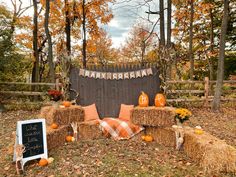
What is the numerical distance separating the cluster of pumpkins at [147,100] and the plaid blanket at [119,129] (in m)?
0.61

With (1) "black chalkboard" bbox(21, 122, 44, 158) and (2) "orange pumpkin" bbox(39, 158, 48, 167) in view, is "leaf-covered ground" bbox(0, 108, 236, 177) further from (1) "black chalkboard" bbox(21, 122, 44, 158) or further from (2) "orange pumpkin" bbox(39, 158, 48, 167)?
(1) "black chalkboard" bbox(21, 122, 44, 158)

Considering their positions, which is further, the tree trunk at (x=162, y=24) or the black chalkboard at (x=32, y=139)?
the tree trunk at (x=162, y=24)

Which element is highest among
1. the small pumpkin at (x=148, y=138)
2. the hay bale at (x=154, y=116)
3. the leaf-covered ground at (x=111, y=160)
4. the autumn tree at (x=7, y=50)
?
the autumn tree at (x=7, y=50)

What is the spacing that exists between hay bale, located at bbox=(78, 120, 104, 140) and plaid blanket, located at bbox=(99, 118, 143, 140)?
0.42ft

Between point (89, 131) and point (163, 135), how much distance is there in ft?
5.80

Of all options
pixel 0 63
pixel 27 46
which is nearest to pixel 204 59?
pixel 27 46

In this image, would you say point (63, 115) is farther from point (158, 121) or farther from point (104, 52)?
point (104, 52)

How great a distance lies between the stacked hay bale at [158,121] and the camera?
571cm

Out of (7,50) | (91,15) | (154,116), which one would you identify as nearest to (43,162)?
(154,116)

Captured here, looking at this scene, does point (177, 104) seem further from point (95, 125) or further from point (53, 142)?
point (53, 142)

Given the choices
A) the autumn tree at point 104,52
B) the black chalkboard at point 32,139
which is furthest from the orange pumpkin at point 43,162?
the autumn tree at point 104,52

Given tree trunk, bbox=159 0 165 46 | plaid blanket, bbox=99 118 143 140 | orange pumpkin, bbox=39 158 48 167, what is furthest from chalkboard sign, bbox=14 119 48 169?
tree trunk, bbox=159 0 165 46

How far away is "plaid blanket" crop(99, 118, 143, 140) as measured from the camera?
6.04m

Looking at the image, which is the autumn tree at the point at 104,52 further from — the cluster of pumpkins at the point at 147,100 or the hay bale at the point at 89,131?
the hay bale at the point at 89,131
